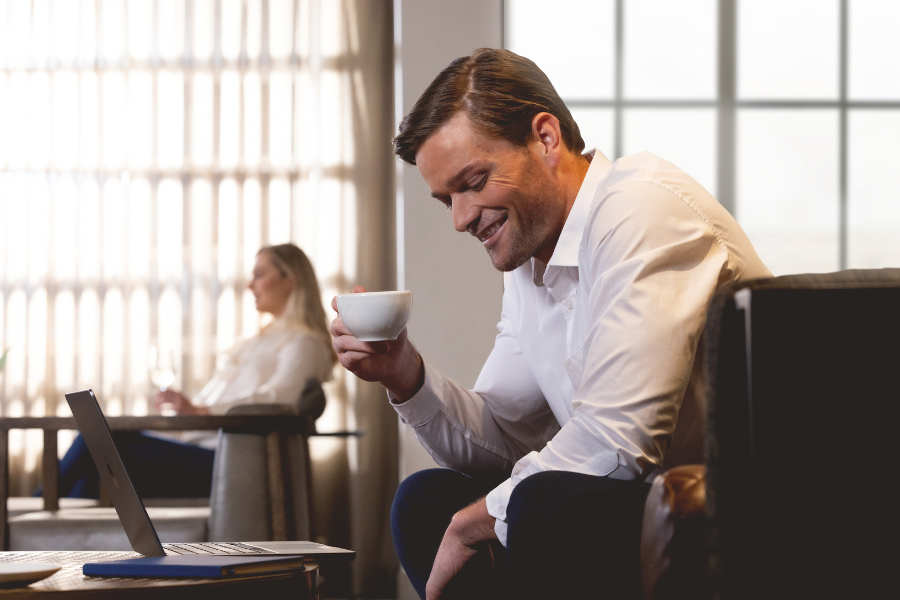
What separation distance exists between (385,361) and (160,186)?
2013 mm

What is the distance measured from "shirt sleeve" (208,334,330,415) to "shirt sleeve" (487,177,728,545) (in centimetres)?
166

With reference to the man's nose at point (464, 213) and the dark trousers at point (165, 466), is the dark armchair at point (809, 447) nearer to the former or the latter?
the man's nose at point (464, 213)

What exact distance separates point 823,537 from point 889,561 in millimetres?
51

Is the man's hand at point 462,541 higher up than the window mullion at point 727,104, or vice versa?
the window mullion at point 727,104

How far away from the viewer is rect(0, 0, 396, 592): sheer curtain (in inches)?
113

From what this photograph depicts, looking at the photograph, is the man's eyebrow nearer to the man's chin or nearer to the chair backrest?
the man's chin

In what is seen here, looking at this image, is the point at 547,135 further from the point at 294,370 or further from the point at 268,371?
the point at 268,371

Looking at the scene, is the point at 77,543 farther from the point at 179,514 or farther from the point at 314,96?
the point at 314,96

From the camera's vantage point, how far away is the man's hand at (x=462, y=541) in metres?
0.97

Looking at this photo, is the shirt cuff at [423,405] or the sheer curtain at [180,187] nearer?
the shirt cuff at [423,405]

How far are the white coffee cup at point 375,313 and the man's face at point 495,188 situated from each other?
32 cm

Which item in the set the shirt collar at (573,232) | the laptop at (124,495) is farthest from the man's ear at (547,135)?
the laptop at (124,495)

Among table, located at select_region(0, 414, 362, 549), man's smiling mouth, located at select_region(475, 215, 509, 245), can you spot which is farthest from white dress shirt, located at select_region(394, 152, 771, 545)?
table, located at select_region(0, 414, 362, 549)

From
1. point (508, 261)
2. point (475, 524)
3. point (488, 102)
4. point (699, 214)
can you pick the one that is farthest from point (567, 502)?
point (488, 102)
